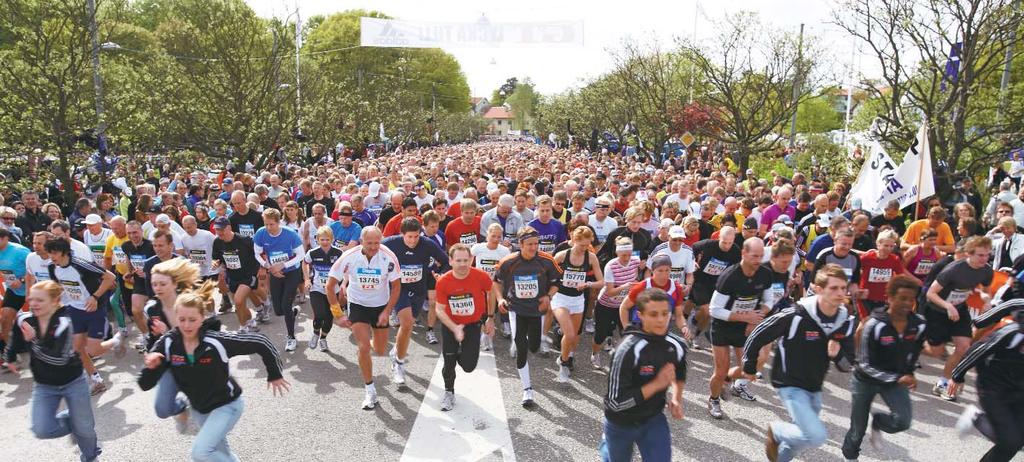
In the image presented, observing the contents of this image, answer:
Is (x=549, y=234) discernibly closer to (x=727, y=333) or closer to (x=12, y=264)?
(x=727, y=333)

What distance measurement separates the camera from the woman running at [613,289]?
22.1 ft

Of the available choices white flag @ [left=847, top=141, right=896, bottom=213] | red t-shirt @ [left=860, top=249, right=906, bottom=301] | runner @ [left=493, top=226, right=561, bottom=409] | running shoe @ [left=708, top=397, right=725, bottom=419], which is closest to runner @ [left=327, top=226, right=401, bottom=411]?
runner @ [left=493, top=226, right=561, bottom=409]

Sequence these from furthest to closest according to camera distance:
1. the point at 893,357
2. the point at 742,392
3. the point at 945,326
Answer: the point at 945,326 → the point at 742,392 → the point at 893,357

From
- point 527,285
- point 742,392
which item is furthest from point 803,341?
point 527,285

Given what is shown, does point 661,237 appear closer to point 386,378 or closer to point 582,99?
point 386,378

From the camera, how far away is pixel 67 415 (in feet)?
15.4

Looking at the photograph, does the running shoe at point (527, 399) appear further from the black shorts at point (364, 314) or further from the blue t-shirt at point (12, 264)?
the blue t-shirt at point (12, 264)

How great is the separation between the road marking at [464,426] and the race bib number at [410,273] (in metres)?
1.09

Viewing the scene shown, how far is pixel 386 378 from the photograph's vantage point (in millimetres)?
6836

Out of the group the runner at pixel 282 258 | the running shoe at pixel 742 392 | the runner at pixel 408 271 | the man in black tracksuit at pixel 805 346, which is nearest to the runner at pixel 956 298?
the running shoe at pixel 742 392

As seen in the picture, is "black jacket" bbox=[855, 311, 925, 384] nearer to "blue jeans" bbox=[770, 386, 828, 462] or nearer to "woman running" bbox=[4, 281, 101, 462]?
"blue jeans" bbox=[770, 386, 828, 462]

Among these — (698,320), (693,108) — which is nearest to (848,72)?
(693,108)

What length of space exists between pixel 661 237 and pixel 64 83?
1080cm

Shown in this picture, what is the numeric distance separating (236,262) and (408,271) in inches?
91.0
